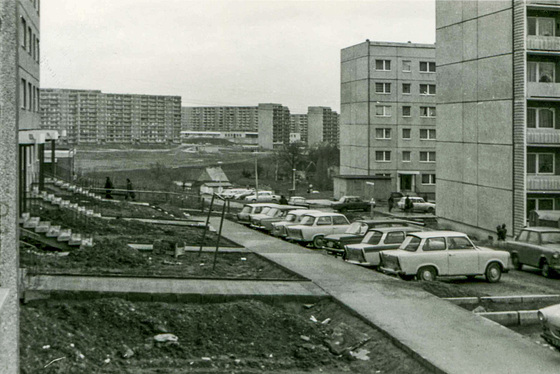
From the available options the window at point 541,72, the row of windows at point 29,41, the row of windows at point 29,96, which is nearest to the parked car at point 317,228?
the row of windows at point 29,96

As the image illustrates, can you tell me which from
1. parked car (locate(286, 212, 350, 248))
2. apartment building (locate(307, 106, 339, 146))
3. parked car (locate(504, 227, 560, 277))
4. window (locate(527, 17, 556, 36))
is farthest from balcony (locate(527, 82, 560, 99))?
apartment building (locate(307, 106, 339, 146))

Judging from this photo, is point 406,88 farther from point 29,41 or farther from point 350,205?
point 29,41

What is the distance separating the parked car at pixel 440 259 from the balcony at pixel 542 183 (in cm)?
1455

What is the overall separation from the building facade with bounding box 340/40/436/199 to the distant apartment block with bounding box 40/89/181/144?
3212 centimetres

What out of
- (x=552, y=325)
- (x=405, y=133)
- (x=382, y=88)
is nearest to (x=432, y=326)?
(x=552, y=325)

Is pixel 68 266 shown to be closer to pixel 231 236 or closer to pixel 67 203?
pixel 67 203

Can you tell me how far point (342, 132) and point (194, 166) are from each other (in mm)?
25811

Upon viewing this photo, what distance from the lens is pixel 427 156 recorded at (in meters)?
66.9

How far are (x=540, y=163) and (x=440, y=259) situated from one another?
17.8 m

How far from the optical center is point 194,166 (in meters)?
89.2

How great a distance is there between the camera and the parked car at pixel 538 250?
19625 mm

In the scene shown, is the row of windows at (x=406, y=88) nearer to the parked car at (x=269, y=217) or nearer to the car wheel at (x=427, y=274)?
the parked car at (x=269, y=217)

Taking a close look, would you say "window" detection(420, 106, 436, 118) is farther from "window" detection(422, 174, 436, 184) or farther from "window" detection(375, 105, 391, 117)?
"window" detection(422, 174, 436, 184)

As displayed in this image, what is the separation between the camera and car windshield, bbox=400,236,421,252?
1756 cm
